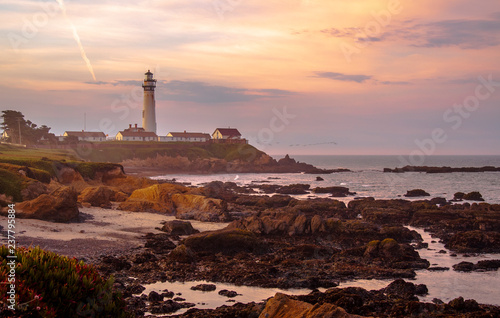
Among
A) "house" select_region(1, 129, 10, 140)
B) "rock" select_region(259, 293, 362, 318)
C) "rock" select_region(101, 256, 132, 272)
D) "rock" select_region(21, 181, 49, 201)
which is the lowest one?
"rock" select_region(101, 256, 132, 272)

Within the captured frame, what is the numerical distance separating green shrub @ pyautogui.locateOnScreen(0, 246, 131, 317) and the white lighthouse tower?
355 ft

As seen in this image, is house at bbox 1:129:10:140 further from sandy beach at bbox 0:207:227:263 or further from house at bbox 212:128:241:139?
sandy beach at bbox 0:207:227:263

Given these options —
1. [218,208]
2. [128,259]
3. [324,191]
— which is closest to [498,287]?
[128,259]

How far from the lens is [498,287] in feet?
61.0

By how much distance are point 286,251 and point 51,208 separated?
48.7 feet

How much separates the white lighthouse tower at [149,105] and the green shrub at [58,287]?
10824 cm

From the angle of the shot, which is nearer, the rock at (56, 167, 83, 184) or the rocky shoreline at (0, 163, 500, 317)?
the rocky shoreline at (0, 163, 500, 317)

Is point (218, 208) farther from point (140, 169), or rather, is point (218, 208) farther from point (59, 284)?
point (140, 169)

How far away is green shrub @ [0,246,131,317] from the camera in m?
7.24

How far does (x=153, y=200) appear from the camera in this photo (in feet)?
126

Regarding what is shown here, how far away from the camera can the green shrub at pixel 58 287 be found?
7242 millimetres

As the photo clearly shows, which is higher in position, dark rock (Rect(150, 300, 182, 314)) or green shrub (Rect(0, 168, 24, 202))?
green shrub (Rect(0, 168, 24, 202))

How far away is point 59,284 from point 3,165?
3237cm

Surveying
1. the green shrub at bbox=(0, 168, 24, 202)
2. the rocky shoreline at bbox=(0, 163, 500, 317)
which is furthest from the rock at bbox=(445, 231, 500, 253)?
the green shrub at bbox=(0, 168, 24, 202)
